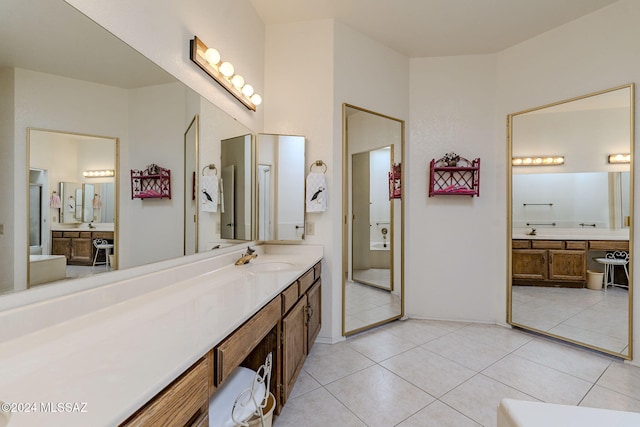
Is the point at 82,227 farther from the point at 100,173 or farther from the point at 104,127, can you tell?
the point at 104,127

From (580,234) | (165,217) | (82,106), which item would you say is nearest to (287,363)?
(165,217)

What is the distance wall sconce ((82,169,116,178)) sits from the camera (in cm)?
103

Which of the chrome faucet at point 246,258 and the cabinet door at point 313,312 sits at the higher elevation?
the chrome faucet at point 246,258

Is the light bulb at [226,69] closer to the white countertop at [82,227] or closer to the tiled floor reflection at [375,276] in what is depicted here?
the white countertop at [82,227]

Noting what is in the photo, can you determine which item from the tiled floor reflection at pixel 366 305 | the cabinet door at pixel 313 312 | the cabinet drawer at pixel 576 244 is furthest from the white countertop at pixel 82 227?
the cabinet drawer at pixel 576 244

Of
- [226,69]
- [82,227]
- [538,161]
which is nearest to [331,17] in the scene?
[226,69]

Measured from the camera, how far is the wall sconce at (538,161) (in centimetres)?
255

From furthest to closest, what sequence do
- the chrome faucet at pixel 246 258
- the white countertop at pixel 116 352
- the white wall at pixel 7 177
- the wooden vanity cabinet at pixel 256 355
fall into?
the chrome faucet at pixel 246 258 < the white wall at pixel 7 177 < the wooden vanity cabinet at pixel 256 355 < the white countertop at pixel 116 352

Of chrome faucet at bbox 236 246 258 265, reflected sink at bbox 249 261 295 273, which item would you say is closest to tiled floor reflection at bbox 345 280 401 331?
reflected sink at bbox 249 261 295 273

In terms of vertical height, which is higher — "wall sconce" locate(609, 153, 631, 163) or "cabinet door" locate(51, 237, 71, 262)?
"wall sconce" locate(609, 153, 631, 163)

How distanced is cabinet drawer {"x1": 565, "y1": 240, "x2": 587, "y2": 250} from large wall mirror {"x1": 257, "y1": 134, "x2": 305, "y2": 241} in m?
2.46

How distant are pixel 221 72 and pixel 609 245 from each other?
10.7 ft

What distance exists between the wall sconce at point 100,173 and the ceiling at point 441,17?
193 centimetres

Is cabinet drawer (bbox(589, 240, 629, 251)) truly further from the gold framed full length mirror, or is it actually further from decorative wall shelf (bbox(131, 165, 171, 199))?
decorative wall shelf (bbox(131, 165, 171, 199))
